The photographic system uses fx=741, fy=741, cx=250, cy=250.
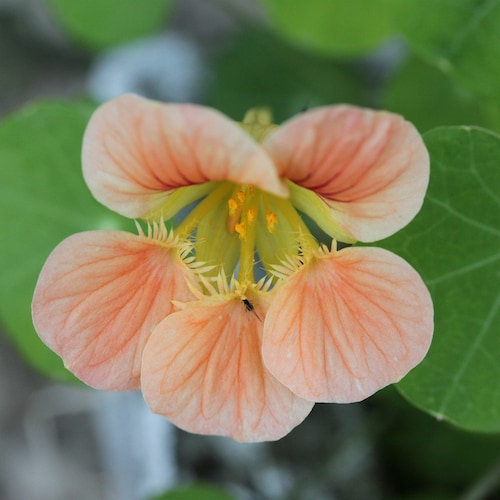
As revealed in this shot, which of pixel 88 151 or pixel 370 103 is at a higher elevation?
pixel 88 151

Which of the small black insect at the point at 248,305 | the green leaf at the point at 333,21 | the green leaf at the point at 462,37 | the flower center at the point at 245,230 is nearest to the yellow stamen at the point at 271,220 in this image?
the flower center at the point at 245,230

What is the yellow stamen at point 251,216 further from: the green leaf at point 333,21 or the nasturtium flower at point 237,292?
the green leaf at point 333,21

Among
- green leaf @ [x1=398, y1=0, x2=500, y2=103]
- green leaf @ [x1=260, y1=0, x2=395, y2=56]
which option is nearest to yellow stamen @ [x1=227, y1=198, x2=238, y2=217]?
green leaf @ [x1=398, y1=0, x2=500, y2=103]

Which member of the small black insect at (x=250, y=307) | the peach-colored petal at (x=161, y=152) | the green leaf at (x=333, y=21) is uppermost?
→ the peach-colored petal at (x=161, y=152)

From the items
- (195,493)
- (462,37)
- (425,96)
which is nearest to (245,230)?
(462,37)

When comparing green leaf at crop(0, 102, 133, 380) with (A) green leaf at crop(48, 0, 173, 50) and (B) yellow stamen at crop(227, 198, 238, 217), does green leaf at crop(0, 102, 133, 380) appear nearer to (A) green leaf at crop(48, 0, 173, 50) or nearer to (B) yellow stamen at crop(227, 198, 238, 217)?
(B) yellow stamen at crop(227, 198, 238, 217)

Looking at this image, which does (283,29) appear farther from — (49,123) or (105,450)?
(105,450)

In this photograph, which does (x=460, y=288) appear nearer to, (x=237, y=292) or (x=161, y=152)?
(x=237, y=292)

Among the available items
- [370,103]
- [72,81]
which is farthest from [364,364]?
[72,81]
